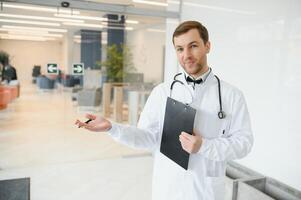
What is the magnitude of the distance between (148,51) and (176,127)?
4432 mm

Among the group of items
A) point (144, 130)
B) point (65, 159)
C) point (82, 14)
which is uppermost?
point (82, 14)

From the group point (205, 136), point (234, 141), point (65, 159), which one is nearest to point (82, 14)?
point (65, 159)

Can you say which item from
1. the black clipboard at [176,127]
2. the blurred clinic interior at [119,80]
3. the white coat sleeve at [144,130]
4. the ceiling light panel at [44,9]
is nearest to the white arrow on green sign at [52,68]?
the blurred clinic interior at [119,80]

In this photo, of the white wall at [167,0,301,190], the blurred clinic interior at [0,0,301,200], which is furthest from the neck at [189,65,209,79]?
the white wall at [167,0,301,190]

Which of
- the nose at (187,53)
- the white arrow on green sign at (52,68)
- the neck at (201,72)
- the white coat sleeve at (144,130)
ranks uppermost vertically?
the nose at (187,53)

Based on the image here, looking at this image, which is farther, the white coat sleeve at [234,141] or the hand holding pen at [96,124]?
the hand holding pen at [96,124]

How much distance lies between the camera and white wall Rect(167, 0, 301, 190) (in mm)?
2910

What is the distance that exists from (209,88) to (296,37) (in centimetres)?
181

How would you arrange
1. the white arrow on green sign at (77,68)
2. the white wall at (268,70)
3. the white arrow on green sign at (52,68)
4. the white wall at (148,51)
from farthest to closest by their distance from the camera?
the white wall at (148,51) < the white arrow on green sign at (52,68) < the white arrow on green sign at (77,68) < the white wall at (268,70)

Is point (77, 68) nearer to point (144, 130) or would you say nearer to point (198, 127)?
point (144, 130)

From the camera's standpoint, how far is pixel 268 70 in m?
3.21

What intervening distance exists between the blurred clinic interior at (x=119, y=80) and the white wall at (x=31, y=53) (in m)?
0.02

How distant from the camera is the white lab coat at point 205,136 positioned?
1.43m

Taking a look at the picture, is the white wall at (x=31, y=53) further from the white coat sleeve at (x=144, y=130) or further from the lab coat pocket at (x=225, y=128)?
the lab coat pocket at (x=225, y=128)
